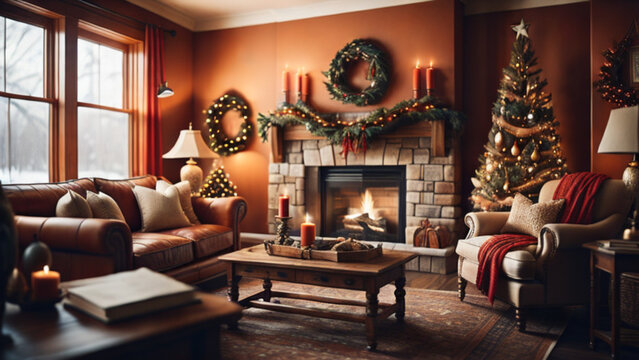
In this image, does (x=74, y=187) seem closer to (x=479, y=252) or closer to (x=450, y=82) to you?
(x=479, y=252)

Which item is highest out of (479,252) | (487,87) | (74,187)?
(487,87)

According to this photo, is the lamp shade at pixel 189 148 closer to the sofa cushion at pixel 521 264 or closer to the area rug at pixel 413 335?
the area rug at pixel 413 335

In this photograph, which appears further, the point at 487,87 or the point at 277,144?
the point at 277,144

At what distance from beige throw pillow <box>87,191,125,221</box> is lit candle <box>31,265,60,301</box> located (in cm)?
182

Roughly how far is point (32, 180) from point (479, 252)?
3.80 m

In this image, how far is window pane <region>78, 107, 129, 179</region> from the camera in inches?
187

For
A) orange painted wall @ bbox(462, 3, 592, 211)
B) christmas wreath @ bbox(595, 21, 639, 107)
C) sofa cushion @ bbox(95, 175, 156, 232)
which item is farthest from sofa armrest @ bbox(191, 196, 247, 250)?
christmas wreath @ bbox(595, 21, 639, 107)

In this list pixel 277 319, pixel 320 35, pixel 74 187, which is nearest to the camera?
pixel 277 319

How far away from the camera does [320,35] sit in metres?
5.36

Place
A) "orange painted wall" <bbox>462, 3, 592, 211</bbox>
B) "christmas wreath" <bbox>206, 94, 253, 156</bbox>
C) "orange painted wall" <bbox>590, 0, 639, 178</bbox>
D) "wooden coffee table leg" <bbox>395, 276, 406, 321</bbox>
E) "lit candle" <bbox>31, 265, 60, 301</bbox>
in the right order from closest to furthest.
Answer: "lit candle" <bbox>31, 265, 60, 301</bbox> → "wooden coffee table leg" <bbox>395, 276, 406, 321</bbox> → "orange painted wall" <bbox>590, 0, 639, 178</bbox> → "orange painted wall" <bbox>462, 3, 592, 211</bbox> → "christmas wreath" <bbox>206, 94, 253, 156</bbox>

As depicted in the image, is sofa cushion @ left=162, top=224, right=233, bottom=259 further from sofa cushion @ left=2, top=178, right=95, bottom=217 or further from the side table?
the side table

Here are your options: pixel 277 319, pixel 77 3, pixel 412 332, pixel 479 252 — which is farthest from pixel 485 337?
pixel 77 3

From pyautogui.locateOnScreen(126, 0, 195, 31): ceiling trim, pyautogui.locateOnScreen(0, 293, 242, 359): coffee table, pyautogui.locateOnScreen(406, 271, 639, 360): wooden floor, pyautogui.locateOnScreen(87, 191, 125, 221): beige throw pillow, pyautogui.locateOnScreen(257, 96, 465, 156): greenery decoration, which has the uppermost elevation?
pyautogui.locateOnScreen(126, 0, 195, 31): ceiling trim

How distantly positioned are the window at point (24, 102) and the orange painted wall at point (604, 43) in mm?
4940
